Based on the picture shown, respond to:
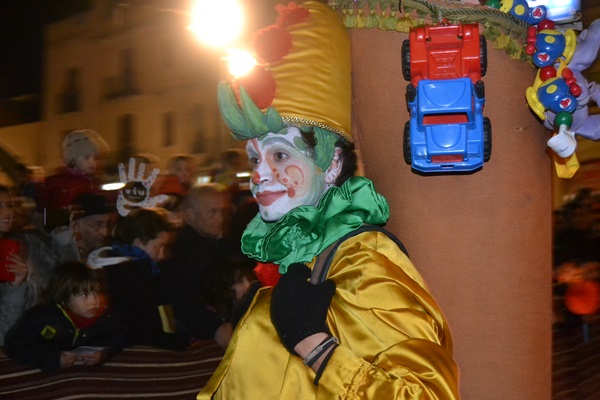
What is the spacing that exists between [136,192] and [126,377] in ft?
4.64

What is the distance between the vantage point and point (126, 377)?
3781mm

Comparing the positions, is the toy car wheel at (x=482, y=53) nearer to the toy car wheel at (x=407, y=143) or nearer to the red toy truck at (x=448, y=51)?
the red toy truck at (x=448, y=51)

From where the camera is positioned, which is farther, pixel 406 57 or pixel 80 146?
pixel 80 146

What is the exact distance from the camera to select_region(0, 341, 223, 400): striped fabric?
11.5 feet

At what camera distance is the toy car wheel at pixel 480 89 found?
167 cm

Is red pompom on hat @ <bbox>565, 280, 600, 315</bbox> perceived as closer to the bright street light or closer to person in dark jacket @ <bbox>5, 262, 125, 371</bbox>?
person in dark jacket @ <bbox>5, 262, 125, 371</bbox>

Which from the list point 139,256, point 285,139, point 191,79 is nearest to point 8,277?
point 139,256

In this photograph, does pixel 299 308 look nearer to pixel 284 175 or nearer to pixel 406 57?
pixel 284 175

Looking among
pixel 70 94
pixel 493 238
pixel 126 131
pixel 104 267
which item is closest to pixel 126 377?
pixel 104 267

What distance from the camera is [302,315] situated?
1595mm

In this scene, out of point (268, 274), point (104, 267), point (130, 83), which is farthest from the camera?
point (130, 83)

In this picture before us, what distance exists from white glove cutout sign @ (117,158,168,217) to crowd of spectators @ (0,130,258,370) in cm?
7

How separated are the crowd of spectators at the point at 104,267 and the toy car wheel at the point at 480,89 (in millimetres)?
2378

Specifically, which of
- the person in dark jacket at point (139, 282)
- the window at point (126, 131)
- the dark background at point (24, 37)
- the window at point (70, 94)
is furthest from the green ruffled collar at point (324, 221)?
the window at point (70, 94)
